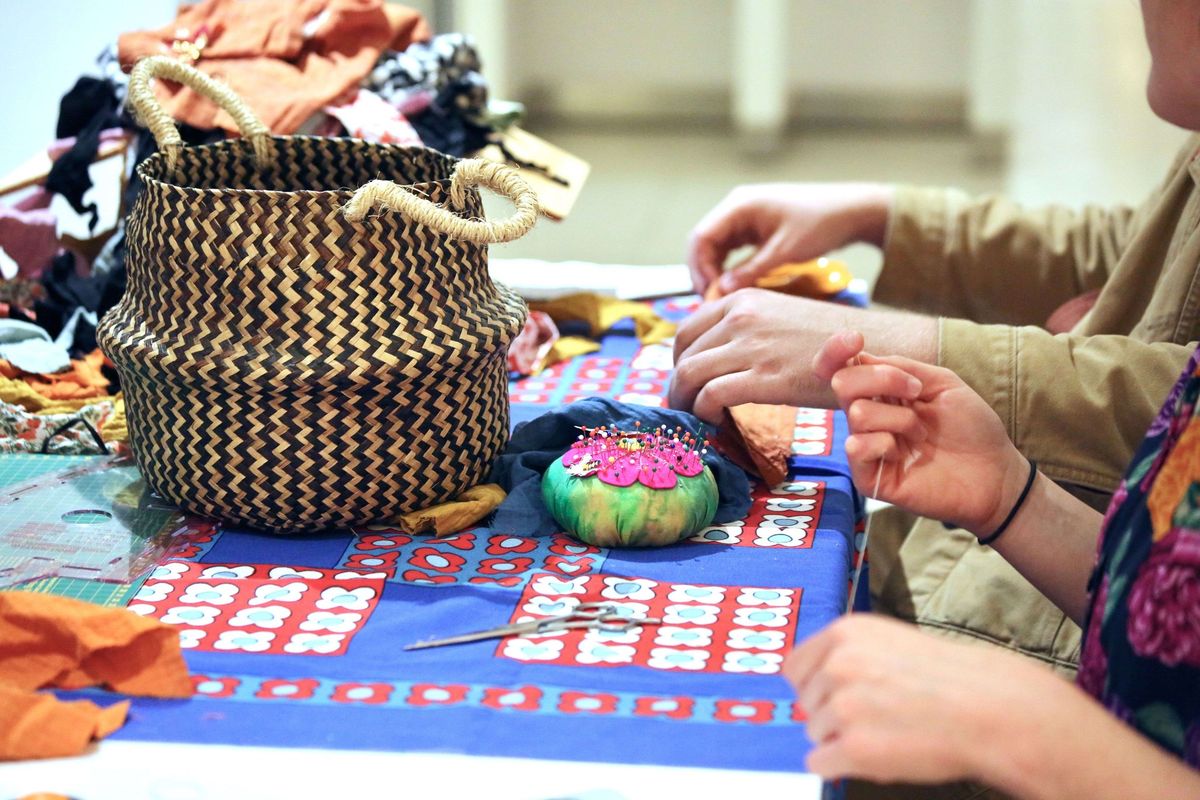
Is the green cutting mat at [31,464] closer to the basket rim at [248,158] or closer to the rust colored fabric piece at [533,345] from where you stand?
the basket rim at [248,158]

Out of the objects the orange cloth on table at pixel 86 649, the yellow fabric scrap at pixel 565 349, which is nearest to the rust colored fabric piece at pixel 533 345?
the yellow fabric scrap at pixel 565 349

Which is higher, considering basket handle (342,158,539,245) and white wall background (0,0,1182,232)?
basket handle (342,158,539,245)

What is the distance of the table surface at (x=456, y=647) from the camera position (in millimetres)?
752

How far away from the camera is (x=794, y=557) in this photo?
100 cm

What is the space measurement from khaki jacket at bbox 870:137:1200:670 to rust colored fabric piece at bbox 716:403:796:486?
0.17 m

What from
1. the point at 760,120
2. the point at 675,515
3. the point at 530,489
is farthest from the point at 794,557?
the point at 760,120

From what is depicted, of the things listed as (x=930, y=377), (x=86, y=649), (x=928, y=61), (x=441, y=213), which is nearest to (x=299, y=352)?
(x=441, y=213)

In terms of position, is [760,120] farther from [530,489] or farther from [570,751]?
[570,751]

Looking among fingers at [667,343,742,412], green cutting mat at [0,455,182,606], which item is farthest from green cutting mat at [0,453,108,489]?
fingers at [667,343,742,412]

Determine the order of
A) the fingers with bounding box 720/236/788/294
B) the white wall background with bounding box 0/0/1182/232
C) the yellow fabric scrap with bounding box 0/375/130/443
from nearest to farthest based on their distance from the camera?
the yellow fabric scrap with bounding box 0/375/130/443 < the fingers with bounding box 720/236/788/294 < the white wall background with bounding box 0/0/1182/232

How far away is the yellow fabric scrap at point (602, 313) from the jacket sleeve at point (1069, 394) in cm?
49

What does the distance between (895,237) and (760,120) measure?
3258mm

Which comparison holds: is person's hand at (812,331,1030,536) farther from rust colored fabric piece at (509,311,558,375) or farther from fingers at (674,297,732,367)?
rust colored fabric piece at (509,311,558,375)

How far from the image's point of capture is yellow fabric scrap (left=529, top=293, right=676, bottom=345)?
5.31ft
